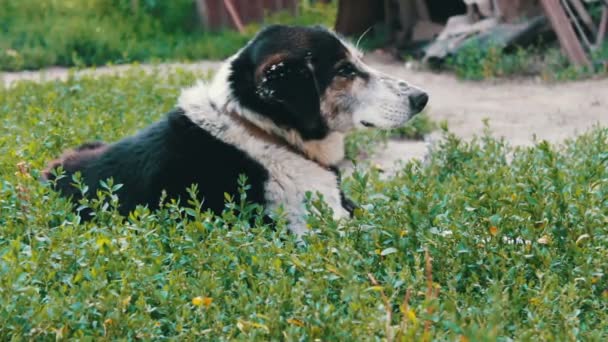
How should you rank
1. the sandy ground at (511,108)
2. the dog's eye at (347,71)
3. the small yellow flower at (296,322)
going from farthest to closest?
the sandy ground at (511,108)
the dog's eye at (347,71)
the small yellow flower at (296,322)

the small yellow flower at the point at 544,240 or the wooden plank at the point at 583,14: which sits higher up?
the small yellow flower at the point at 544,240

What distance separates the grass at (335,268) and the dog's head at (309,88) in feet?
1.41

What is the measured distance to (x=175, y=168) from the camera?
14.8 feet

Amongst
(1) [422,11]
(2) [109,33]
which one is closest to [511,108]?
(1) [422,11]

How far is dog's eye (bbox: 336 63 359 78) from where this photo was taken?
483cm

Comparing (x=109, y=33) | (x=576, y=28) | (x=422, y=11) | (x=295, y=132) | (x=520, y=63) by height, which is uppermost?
(x=295, y=132)

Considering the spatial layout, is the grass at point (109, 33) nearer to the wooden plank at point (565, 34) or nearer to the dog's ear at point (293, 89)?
the wooden plank at point (565, 34)

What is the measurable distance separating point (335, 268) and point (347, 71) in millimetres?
1651

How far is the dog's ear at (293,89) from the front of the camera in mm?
4613

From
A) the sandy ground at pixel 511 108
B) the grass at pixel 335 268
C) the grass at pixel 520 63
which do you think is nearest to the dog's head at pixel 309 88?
the grass at pixel 335 268

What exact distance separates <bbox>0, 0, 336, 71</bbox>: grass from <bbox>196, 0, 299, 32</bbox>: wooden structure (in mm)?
174

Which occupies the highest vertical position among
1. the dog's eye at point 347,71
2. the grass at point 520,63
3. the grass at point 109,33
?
the dog's eye at point 347,71

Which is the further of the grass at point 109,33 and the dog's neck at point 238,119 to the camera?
the grass at point 109,33

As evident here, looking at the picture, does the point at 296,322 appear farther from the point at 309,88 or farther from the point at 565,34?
the point at 565,34
